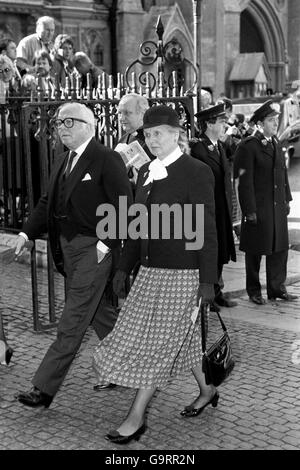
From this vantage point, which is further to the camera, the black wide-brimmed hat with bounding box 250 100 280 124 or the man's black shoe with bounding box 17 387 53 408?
the black wide-brimmed hat with bounding box 250 100 280 124

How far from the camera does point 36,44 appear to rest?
11.0 meters

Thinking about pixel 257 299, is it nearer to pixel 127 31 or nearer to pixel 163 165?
pixel 163 165

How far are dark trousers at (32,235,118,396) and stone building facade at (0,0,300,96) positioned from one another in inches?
573

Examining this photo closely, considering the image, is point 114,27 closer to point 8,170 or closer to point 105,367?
point 8,170

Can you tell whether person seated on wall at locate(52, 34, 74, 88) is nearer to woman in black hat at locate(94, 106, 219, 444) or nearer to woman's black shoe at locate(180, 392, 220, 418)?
woman in black hat at locate(94, 106, 219, 444)

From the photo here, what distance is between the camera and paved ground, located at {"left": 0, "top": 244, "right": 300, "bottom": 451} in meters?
4.46

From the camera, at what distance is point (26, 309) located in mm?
7410

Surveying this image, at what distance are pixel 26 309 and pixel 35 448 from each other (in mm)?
3120

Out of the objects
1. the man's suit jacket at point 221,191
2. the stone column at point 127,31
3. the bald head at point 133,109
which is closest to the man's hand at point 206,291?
the bald head at point 133,109

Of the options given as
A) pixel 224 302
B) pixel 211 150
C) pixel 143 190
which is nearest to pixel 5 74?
pixel 211 150

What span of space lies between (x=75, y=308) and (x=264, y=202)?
326cm

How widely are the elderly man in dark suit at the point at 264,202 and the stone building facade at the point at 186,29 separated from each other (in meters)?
11.7

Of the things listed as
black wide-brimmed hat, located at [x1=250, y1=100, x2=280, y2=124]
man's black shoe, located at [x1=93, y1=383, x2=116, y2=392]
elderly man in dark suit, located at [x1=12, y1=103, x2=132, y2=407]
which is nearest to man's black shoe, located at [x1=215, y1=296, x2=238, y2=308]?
black wide-brimmed hat, located at [x1=250, y1=100, x2=280, y2=124]
